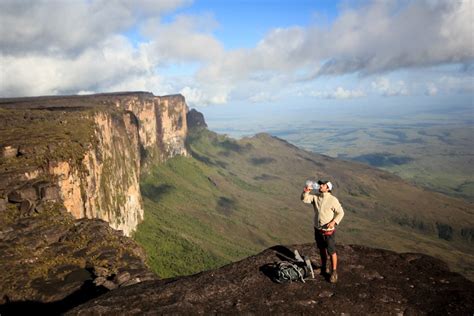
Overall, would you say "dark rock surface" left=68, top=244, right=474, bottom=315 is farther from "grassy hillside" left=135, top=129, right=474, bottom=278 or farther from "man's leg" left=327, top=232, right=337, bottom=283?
"grassy hillside" left=135, top=129, right=474, bottom=278

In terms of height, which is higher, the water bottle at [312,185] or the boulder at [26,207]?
the water bottle at [312,185]

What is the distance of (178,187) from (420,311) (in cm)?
15379

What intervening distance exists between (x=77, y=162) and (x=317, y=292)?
4997cm

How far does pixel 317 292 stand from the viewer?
596 inches

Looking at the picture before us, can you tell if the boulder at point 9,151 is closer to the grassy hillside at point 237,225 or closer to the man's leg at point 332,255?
the grassy hillside at point 237,225

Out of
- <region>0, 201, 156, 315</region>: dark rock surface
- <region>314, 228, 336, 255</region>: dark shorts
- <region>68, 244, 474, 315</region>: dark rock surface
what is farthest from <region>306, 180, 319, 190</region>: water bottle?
<region>0, 201, 156, 315</region>: dark rock surface

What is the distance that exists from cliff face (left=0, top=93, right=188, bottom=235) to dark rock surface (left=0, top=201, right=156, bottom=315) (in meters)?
3.14

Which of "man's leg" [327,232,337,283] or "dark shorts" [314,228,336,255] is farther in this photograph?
"dark shorts" [314,228,336,255]

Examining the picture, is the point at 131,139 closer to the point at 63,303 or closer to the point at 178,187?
the point at 178,187

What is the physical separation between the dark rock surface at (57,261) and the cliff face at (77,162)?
3.14 m

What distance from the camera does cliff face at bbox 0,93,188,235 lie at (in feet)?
144

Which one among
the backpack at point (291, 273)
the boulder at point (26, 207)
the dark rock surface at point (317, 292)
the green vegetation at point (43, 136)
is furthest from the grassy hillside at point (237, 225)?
the backpack at point (291, 273)

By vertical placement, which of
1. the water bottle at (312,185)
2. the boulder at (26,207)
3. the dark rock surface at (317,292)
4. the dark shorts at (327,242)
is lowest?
the boulder at (26,207)

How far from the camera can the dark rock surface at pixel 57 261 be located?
2723 cm
